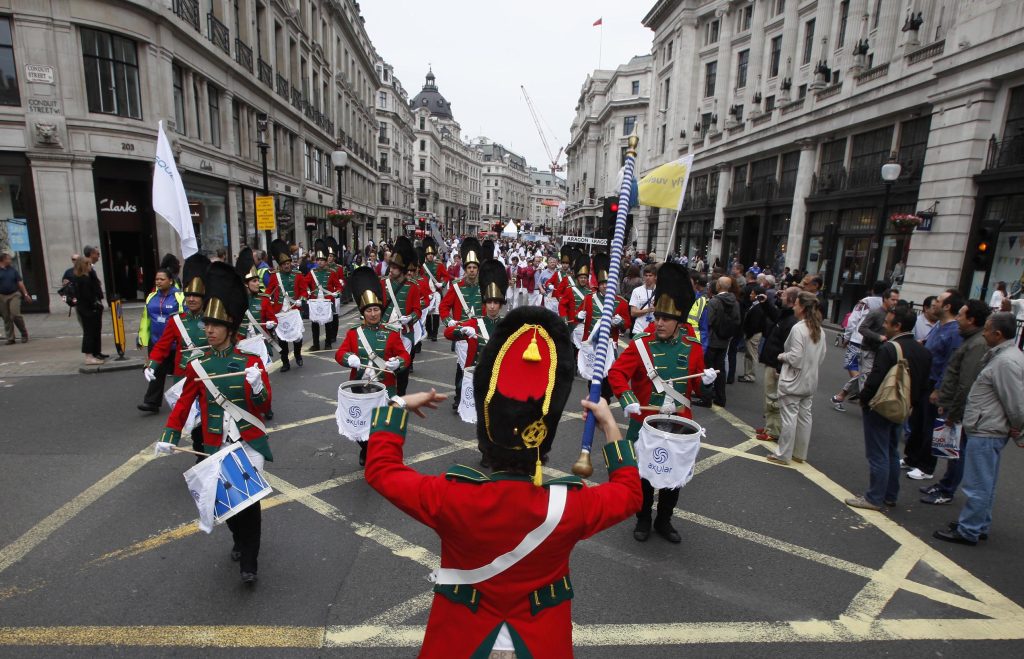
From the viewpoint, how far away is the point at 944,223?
16.2 meters

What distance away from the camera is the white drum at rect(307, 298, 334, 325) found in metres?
10.9

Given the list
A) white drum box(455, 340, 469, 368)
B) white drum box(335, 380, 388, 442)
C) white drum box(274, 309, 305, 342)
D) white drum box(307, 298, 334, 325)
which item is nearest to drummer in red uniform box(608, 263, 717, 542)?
white drum box(335, 380, 388, 442)

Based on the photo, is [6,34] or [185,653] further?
[6,34]

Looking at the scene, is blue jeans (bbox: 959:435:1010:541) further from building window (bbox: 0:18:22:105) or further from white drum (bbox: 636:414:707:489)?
building window (bbox: 0:18:22:105)

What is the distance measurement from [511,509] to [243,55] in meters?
27.9

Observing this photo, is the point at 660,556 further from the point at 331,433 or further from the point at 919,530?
the point at 331,433

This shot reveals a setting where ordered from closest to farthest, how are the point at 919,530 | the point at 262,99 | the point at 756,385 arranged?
1. the point at 919,530
2. the point at 756,385
3. the point at 262,99

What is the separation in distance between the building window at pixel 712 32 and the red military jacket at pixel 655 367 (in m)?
40.2

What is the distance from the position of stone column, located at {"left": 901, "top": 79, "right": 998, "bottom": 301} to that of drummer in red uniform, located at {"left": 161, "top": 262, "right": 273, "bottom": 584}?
1894cm

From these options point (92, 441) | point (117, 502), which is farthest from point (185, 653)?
point (92, 441)

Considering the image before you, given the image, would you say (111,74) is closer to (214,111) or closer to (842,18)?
(214,111)

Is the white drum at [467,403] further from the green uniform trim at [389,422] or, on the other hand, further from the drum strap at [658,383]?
the green uniform trim at [389,422]

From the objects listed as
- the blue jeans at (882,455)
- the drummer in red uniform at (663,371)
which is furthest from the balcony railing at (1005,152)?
the drummer in red uniform at (663,371)

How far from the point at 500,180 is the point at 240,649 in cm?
16428
